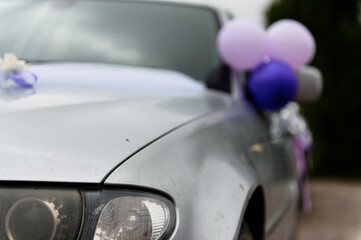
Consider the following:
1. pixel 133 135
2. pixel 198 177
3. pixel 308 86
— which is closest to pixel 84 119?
pixel 133 135

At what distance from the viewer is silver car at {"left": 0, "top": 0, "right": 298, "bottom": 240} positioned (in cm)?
154

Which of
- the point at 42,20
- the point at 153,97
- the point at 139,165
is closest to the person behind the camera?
the point at 139,165

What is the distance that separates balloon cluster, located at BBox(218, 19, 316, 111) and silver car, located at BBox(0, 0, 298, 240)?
0.09 metres

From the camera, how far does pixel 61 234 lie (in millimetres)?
1519

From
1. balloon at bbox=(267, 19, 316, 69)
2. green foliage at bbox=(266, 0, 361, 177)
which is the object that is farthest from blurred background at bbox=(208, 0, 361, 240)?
balloon at bbox=(267, 19, 316, 69)

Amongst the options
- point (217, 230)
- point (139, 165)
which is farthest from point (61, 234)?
point (217, 230)

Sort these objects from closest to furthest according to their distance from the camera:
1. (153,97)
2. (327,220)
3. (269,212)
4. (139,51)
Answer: (153,97), (269,212), (139,51), (327,220)

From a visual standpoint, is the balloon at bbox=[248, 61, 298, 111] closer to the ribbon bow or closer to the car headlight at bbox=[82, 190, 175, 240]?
the ribbon bow

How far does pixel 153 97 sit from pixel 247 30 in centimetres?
111

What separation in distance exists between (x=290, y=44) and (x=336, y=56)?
525 cm

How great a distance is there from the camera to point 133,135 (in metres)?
1.81

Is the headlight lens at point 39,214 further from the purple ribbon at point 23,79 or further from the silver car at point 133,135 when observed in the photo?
the purple ribbon at point 23,79

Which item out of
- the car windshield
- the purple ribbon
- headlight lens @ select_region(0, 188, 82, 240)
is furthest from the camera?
the car windshield

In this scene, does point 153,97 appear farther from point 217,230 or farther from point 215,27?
point 215,27
